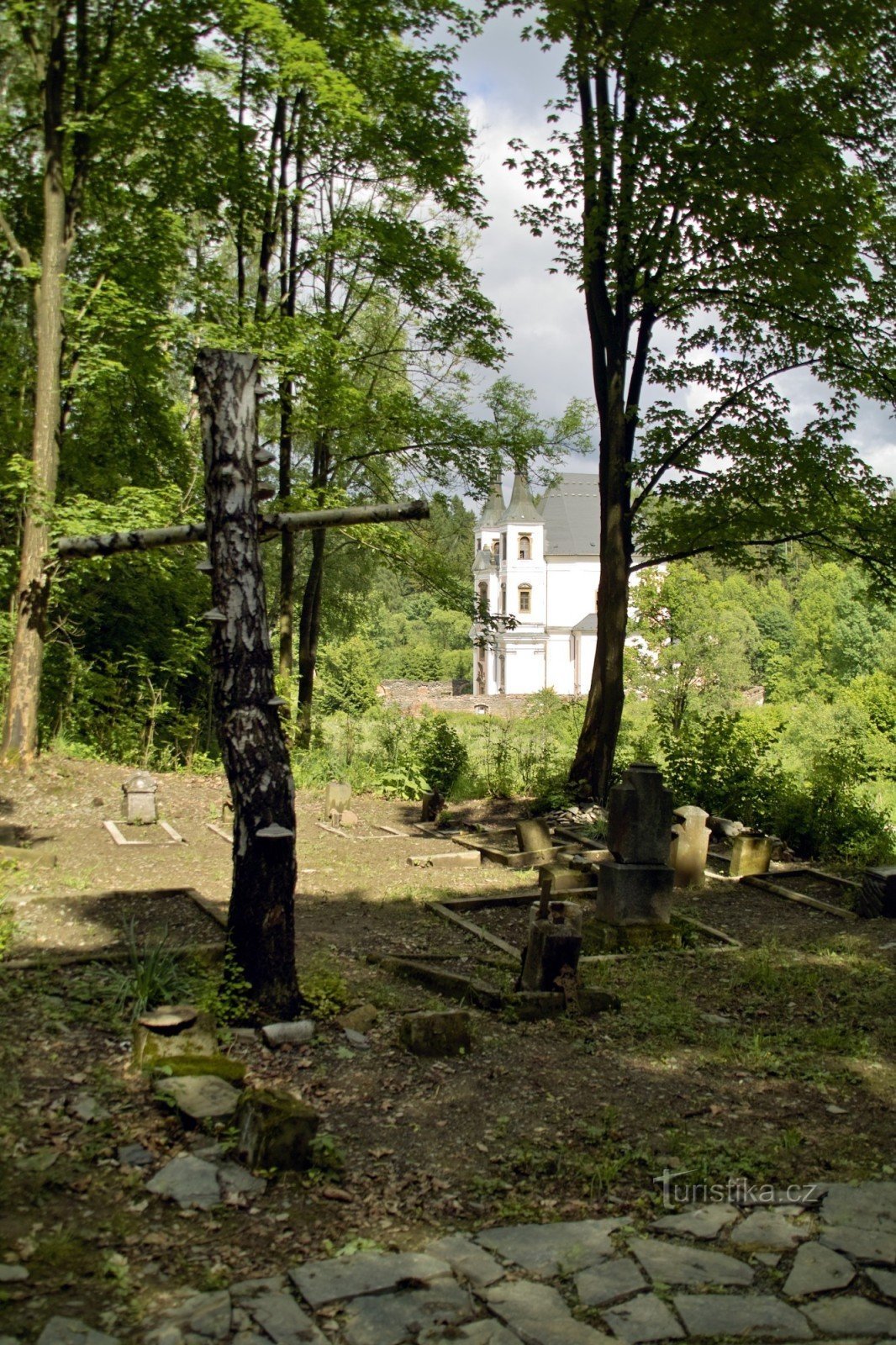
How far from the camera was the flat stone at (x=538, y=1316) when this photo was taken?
3.25 meters

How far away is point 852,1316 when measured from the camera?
3.42 m

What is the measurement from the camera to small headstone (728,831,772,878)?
36.3 feet

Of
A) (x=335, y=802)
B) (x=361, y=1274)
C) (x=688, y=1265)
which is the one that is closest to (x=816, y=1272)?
(x=688, y=1265)

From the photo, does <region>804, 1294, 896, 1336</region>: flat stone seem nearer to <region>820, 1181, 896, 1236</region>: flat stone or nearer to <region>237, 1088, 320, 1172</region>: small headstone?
<region>820, 1181, 896, 1236</region>: flat stone

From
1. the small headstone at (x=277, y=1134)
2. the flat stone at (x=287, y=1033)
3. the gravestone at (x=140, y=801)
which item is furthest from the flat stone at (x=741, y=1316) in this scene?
the gravestone at (x=140, y=801)

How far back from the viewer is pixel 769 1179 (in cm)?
455

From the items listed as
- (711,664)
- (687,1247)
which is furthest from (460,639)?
(687,1247)

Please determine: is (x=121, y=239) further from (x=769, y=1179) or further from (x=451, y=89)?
(x=769, y=1179)

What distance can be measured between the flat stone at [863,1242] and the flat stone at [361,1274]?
1437mm

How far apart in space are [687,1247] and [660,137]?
12.7 metres

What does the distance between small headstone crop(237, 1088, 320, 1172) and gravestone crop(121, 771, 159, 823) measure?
8084 mm

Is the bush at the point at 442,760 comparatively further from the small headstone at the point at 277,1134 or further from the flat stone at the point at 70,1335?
the flat stone at the point at 70,1335

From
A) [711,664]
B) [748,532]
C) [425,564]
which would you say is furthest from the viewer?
[711,664]

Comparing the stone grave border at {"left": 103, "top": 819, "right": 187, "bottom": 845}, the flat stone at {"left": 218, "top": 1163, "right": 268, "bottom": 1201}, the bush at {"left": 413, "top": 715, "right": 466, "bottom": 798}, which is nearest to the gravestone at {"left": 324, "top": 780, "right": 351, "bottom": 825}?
the stone grave border at {"left": 103, "top": 819, "right": 187, "bottom": 845}
